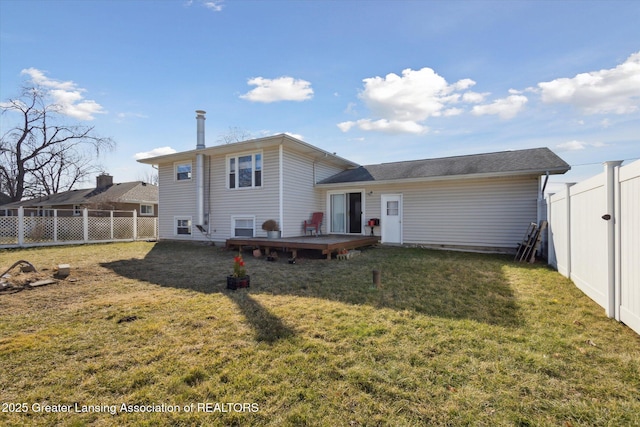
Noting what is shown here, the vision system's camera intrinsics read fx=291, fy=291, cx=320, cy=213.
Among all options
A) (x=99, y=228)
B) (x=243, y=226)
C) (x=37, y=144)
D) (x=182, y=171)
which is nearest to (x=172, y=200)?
(x=182, y=171)

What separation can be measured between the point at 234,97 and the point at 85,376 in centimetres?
1292

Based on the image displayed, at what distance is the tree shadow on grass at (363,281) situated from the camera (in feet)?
12.0

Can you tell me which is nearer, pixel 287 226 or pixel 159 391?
pixel 159 391

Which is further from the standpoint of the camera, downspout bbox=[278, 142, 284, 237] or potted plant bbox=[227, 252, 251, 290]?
downspout bbox=[278, 142, 284, 237]

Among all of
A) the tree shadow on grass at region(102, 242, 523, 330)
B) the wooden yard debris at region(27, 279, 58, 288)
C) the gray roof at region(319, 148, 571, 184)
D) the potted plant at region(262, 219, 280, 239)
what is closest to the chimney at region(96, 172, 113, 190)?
Result: the tree shadow on grass at region(102, 242, 523, 330)

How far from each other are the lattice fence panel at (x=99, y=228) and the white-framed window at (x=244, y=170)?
6967 millimetres

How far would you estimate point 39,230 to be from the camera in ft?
40.2

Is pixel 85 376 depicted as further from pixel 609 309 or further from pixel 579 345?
pixel 609 309

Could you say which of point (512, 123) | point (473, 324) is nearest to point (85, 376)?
point (473, 324)

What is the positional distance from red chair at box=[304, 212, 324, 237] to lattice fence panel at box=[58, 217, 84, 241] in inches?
399

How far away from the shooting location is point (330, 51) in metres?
9.89

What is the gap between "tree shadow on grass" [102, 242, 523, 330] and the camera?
3.67m

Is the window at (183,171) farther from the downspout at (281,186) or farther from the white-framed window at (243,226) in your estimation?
the downspout at (281,186)

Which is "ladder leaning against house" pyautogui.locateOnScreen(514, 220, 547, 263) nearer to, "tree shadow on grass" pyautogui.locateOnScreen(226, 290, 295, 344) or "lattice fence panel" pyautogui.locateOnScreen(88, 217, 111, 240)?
"tree shadow on grass" pyautogui.locateOnScreen(226, 290, 295, 344)
